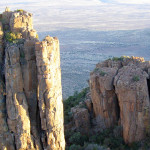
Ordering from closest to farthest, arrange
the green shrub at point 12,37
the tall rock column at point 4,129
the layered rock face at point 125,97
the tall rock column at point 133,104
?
the tall rock column at point 4,129
the green shrub at point 12,37
the tall rock column at point 133,104
the layered rock face at point 125,97

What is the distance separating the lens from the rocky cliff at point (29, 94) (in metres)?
16.3

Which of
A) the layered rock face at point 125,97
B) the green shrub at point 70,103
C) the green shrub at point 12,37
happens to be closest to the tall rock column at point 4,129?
the green shrub at point 12,37

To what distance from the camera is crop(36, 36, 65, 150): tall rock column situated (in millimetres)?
16141

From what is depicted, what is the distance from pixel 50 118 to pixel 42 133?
1.41 metres

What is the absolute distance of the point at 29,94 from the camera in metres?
17.1

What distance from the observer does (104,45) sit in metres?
96.5

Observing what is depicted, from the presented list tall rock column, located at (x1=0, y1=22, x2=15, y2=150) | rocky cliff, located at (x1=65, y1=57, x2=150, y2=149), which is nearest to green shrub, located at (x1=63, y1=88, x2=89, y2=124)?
rocky cliff, located at (x1=65, y1=57, x2=150, y2=149)

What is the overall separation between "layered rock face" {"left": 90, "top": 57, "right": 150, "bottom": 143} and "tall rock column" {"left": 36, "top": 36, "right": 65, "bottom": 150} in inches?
368

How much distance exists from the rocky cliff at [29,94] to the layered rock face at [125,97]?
9.38 metres

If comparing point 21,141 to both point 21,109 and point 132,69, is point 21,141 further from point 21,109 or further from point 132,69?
point 132,69

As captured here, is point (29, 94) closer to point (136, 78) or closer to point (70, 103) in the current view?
point (136, 78)

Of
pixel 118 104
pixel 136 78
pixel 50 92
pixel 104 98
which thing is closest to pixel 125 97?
pixel 136 78

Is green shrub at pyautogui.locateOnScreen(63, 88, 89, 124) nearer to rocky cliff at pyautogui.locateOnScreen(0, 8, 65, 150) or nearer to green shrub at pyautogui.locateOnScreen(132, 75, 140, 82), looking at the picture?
green shrub at pyautogui.locateOnScreen(132, 75, 140, 82)

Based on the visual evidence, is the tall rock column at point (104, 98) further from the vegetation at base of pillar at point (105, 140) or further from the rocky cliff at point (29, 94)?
the rocky cliff at point (29, 94)
